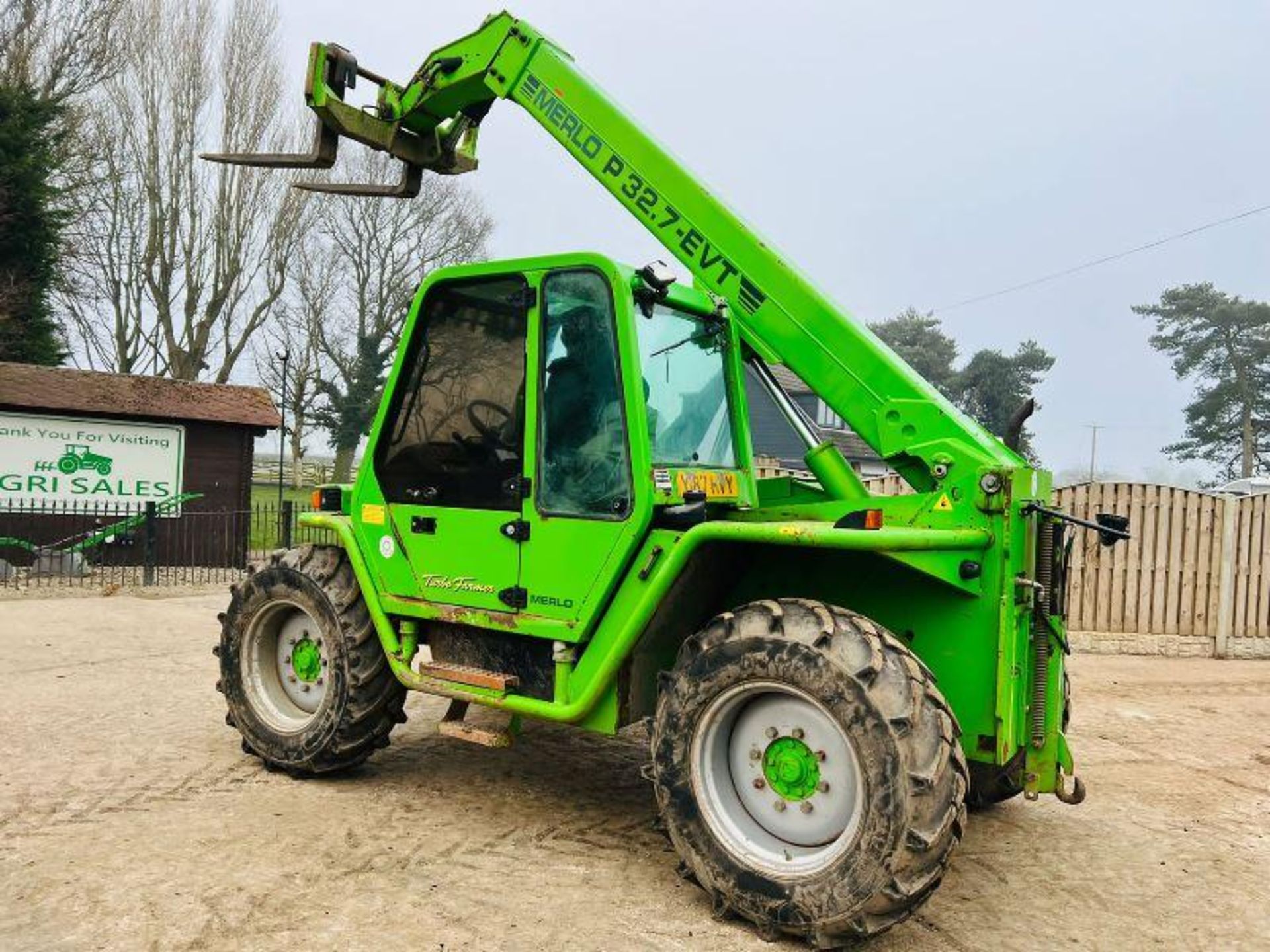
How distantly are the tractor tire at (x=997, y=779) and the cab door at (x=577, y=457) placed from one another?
6.11 feet

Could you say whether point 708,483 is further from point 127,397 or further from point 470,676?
point 127,397

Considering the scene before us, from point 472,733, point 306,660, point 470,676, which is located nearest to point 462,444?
point 470,676

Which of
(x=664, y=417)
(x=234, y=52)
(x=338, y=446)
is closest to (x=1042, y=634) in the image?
(x=664, y=417)

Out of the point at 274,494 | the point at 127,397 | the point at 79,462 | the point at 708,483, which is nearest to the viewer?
the point at 708,483

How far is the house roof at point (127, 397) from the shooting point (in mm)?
14250

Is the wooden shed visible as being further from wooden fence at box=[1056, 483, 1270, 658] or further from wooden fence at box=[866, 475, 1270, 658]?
wooden fence at box=[1056, 483, 1270, 658]

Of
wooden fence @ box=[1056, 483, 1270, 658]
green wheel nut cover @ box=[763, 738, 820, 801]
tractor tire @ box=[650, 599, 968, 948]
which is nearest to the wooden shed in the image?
wooden fence @ box=[1056, 483, 1270, 658]

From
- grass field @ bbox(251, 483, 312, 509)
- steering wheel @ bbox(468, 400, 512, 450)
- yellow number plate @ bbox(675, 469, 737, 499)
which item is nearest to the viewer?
yellow number plate @ bbox(675, 469, 737, 499)

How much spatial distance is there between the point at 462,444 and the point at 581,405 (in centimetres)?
69

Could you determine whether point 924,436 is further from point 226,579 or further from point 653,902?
point 226,579

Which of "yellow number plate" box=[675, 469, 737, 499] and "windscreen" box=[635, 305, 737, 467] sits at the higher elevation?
"windscreen" box=[635, 305, 737, 467]

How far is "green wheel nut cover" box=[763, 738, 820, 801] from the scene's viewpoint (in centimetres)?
346

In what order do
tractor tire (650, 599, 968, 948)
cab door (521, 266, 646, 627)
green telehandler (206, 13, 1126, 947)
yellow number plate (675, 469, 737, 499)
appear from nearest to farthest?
tractor tire (650, 599, 968, 948), green telehandler (206, 13, 1126, 947), cab door (521, 266, 646, 627), yellow number plate (675, 469, 737, 499)

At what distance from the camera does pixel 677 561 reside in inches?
144
